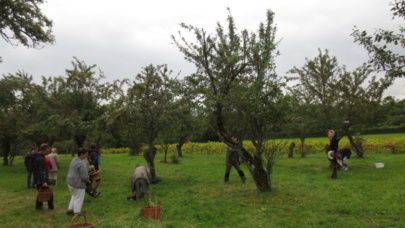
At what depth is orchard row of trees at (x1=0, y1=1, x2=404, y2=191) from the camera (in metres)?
8.67

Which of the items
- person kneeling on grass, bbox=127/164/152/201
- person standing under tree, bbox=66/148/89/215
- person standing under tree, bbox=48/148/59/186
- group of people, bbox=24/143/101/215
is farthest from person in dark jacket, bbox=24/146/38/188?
person kneeling on grass, bbox=127/164/152/201

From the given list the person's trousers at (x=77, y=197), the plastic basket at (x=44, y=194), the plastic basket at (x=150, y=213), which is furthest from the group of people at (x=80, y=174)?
the plastic basket at (x=150, y=213)

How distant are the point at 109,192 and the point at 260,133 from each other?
5527 millimetres

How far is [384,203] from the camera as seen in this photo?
7.11 m

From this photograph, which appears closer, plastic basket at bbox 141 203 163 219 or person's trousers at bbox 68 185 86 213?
plastic basket at bbox 141 203 163 219

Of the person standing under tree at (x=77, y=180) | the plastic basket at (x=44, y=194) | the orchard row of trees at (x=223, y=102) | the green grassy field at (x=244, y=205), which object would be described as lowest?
the green grassy field at (x=244, y=205)

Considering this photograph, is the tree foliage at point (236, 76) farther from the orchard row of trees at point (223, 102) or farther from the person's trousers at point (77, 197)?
the person's trousers at point (77, 197)

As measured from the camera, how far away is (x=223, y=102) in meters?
8.33

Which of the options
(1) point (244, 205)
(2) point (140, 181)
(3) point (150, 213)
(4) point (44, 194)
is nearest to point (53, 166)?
(4) point (44, 194)

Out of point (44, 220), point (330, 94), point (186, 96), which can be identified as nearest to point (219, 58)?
point (186, 96)

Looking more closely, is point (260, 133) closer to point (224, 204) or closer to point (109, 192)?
point (224, 204)

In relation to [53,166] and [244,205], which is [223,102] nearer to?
[244,205]

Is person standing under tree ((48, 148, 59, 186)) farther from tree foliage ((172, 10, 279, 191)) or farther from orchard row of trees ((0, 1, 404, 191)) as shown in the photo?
tree foliage ((172, 10, 279, 191))

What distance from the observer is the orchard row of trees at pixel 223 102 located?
867 centimetres
